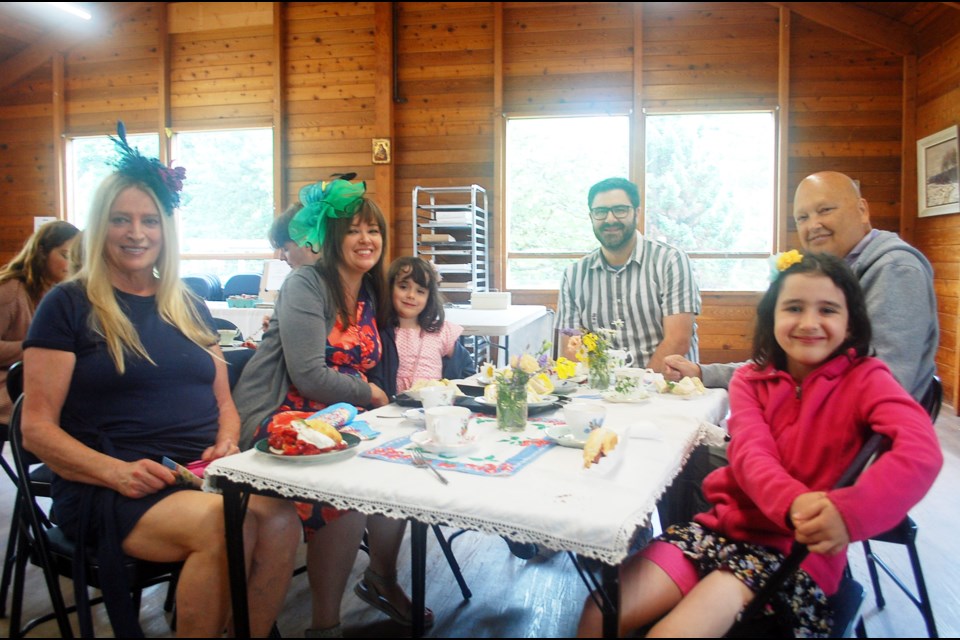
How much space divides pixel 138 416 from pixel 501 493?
0.97 m

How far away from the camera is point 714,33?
19.6ft

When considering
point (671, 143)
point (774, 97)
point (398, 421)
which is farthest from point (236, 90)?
point (398, 421)

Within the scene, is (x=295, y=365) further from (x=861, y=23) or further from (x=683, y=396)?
(x=861, y=23)

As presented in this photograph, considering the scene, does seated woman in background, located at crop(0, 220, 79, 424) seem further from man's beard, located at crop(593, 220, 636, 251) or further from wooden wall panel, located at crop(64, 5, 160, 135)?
wooden wall panel, located at crop(64, 5, 160, 135)

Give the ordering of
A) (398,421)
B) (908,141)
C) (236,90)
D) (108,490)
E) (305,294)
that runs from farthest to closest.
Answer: (236,90)
(908,141)
(305,294)
(398,421)
(108,490)

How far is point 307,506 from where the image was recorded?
1.61 m

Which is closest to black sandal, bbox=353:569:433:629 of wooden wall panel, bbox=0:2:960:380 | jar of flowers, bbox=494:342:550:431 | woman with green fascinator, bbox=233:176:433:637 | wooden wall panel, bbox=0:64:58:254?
Result: woman with green fascinator, bbox=233:176:433:637

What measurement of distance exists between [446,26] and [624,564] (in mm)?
6121

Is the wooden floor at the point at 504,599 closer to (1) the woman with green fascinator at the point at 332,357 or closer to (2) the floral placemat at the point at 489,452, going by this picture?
(1) the woman with green fascinator at the point at 332,357

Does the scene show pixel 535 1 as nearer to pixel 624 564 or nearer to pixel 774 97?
pixel 774 97

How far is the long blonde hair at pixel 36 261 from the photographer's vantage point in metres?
2.71

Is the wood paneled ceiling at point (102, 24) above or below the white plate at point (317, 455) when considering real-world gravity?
above

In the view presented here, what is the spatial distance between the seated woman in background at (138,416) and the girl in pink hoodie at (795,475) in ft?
2.57

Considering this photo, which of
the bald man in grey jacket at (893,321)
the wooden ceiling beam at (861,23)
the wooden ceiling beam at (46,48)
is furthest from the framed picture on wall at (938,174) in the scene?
the wooden ceiling beam at (46,48)
